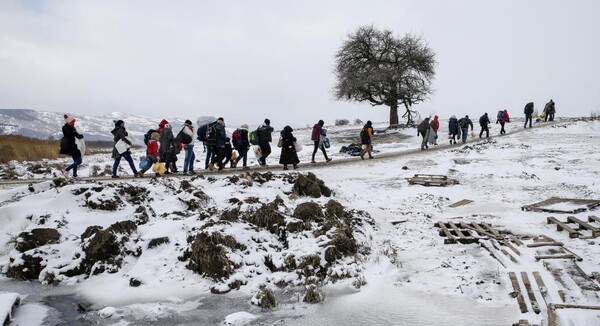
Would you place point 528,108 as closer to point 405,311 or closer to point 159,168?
point 159,168

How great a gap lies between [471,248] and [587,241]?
2053 mm

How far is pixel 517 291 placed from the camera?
16.1 ft

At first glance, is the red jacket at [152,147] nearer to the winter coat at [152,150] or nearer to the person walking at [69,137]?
the winter coat at [152,150]

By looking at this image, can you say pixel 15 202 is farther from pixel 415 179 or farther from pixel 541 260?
pixel 415 179

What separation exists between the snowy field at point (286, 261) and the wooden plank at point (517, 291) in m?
0.07

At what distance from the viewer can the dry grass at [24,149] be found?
62.0 feet

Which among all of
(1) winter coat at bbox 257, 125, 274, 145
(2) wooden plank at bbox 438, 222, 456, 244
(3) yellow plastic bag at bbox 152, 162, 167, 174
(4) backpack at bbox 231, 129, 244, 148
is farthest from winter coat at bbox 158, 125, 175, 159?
(2) wooden plank at bbox 438, 222, 456, 244

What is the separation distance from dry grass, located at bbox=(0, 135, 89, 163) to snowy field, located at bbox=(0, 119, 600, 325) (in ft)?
41.8

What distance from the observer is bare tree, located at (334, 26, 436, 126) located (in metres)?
30.8

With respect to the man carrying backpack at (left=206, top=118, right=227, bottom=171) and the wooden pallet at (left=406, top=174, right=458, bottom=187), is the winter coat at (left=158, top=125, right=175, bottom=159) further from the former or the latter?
the wooden pallet at (left=406, top=174, right=458, bottom=187)

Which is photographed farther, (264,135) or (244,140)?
(264,135)

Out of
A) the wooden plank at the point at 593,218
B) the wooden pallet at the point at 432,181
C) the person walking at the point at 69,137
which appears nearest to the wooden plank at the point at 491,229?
the wooden plank at the point at 593,218

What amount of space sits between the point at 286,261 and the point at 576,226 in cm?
598

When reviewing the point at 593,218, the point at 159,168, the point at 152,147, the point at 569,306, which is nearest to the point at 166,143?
the point at 152,147
